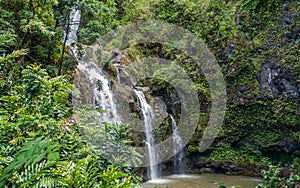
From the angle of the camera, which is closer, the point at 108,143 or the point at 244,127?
the point at 108,143

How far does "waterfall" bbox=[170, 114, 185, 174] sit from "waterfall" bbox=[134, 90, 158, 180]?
1.18 metres

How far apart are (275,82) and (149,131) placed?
5.23 m

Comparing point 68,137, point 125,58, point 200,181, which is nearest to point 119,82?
point 125,58

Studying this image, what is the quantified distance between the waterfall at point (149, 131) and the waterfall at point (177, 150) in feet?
3.87

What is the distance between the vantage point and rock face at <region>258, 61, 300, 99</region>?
920cm

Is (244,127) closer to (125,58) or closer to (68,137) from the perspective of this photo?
(125,58)

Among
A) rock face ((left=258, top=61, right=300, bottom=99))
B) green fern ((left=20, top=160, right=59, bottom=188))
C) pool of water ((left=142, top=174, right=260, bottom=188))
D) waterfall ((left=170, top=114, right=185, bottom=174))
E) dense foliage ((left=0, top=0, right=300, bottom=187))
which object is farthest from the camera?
rock face ((left=258, top=61, right=300, bottom=99))

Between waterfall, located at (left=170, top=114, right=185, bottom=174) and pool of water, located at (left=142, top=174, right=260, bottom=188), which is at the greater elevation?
waterfall, located at (left=170, top=114, right=185, bottom=174)

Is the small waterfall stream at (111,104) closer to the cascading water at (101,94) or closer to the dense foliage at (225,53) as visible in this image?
the cascading water at (101,94)

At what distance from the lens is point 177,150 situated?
9102 mm

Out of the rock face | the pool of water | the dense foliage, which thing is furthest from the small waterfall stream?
the rock face

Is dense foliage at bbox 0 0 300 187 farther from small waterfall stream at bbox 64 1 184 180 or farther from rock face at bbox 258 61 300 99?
small waterfall stream at bbox 64 1 184 180

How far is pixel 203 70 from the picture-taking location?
34.8 ft

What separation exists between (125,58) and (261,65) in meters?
5.36
